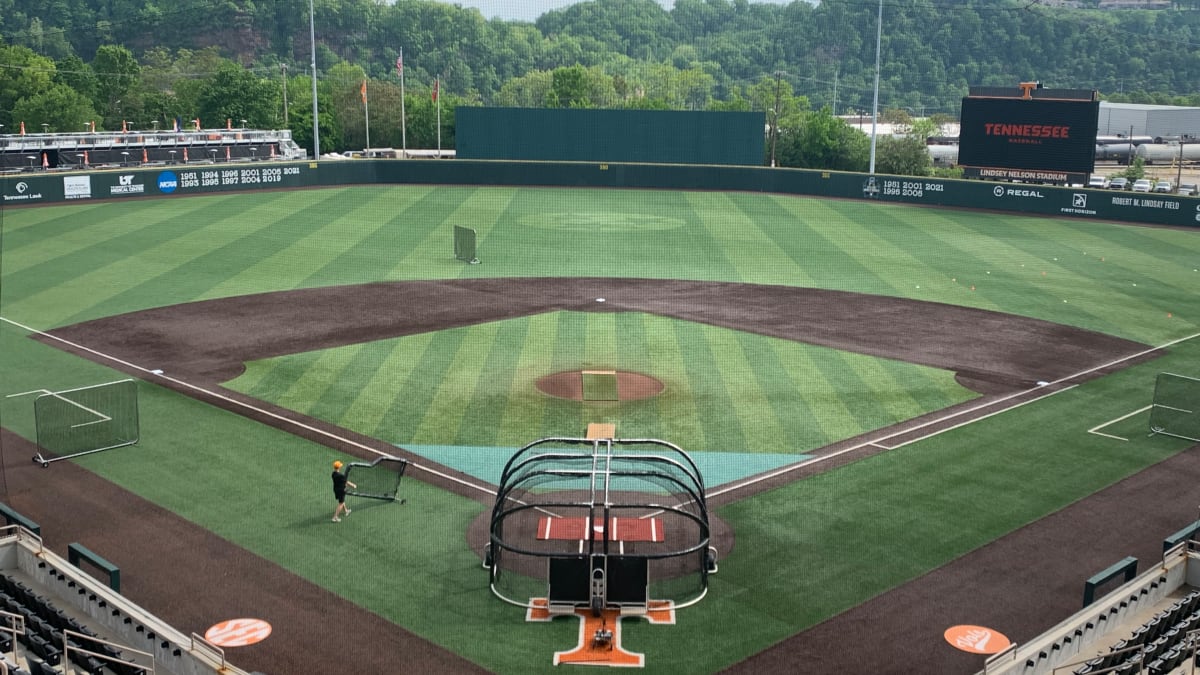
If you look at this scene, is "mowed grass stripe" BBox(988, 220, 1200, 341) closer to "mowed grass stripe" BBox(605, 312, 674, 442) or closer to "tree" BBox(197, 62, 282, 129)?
"mowed grass stripe" BBox(605, 312, 674, 442)

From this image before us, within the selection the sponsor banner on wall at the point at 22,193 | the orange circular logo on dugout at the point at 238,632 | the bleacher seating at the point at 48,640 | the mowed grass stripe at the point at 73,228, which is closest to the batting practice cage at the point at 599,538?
the orange circular logo on dugout at the point at 238,632

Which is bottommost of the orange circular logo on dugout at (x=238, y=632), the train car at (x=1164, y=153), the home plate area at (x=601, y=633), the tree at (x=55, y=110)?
the home plate area at (x=601, y=633)

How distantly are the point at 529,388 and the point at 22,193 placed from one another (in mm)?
40801

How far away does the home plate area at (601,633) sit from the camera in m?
14.6

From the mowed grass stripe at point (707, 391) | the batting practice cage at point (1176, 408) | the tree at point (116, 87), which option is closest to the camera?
the mowed grass stripe at point (707, 391)

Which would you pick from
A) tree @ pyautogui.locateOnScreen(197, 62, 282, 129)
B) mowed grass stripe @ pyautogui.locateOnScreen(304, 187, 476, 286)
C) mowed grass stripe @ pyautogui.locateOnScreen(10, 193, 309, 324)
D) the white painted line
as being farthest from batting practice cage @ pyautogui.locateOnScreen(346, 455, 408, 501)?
tree @ pyautogui.locateOnScreen(197, 62, 282, 129)

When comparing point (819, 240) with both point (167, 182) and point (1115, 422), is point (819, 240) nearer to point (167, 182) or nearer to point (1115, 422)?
point (1115, 422)

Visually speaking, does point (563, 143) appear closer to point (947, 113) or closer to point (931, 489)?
point (931, 489)

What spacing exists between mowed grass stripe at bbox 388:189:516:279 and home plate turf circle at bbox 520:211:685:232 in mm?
2545

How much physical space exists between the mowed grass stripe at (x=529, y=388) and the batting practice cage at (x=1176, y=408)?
13614mm

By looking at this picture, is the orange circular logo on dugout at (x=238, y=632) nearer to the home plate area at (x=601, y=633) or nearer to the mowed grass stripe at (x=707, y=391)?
the home plate area at (x=601, y=633)

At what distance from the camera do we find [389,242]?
48.8 meters

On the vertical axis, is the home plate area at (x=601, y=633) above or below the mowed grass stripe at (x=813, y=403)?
below

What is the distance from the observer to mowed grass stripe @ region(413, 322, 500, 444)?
23.9 metres
